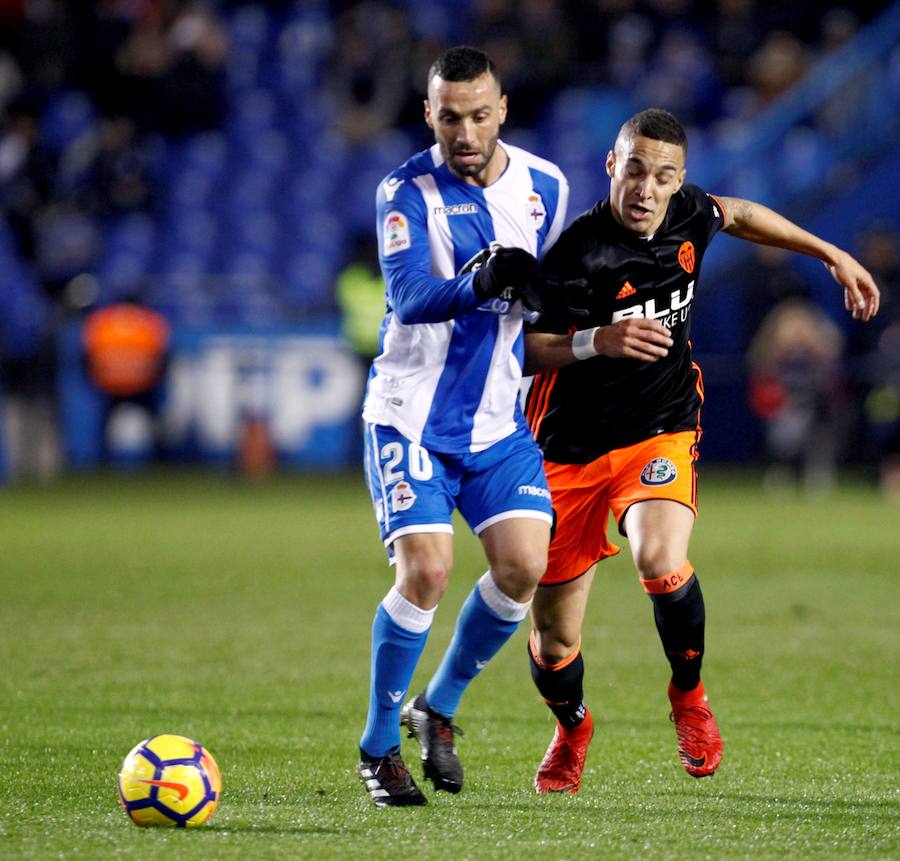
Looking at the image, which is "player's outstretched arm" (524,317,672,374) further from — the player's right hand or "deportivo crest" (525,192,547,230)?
"deportivo crest" (525,192,547,230)

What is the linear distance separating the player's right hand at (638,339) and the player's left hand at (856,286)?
908 millimetres

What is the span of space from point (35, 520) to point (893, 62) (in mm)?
11069

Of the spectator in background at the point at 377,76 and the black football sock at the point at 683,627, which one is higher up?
the spectator in background at the point at 377,76

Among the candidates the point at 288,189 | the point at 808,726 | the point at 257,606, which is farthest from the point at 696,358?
the point at 808,726

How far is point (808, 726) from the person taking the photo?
20.7ft

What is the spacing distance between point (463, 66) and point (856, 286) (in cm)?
161

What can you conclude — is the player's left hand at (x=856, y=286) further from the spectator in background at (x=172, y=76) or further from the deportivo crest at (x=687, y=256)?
the spectator in background at (x=172, y=76)

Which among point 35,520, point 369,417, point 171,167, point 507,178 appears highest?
point 171,167

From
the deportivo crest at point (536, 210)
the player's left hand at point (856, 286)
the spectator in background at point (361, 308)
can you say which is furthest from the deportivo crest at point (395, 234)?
the spectator in background at point (361, 308)

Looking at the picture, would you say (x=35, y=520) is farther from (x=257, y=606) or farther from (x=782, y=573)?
(x=782, y=573)

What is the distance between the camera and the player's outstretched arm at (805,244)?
5.81 metres

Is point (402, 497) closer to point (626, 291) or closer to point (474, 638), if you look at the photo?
point (474, 638)

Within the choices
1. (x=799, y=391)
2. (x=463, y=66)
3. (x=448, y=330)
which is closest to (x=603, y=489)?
→ (x=448, y=330)

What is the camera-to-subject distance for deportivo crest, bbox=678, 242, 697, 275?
18.6ft
